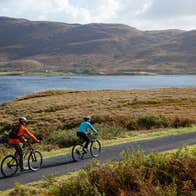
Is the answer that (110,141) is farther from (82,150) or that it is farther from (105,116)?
(105,116)

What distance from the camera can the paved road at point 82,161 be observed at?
18.7 metres

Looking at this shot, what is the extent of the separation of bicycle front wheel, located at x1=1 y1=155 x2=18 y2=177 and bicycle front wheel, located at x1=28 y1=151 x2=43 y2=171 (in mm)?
965

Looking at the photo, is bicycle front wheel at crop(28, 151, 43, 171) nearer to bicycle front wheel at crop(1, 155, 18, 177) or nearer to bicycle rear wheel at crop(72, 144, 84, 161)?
bicycle front wheel at crop(1, 155, 18, 177)

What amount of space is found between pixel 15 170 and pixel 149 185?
7207 mm

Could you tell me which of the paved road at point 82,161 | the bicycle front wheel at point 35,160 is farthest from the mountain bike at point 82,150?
the bicycle front wheel at point 35,160

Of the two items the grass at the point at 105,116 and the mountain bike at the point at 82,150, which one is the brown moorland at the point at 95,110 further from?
the mountain bike at the point at 82,150

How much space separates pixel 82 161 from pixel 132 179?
26.9 ft

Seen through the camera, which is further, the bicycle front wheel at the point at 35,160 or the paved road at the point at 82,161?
the bicycle front wheel at the point at 35,160

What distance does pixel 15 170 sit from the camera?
19.5 meters

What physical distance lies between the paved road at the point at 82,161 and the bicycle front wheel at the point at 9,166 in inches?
10.3

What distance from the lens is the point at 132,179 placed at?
14648mm

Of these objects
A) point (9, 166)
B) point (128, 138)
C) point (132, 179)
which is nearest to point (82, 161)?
point (9, 166)

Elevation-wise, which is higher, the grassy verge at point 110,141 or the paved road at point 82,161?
the paved road at point 82,161

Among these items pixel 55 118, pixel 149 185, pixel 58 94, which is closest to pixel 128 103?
pixel 55 118
